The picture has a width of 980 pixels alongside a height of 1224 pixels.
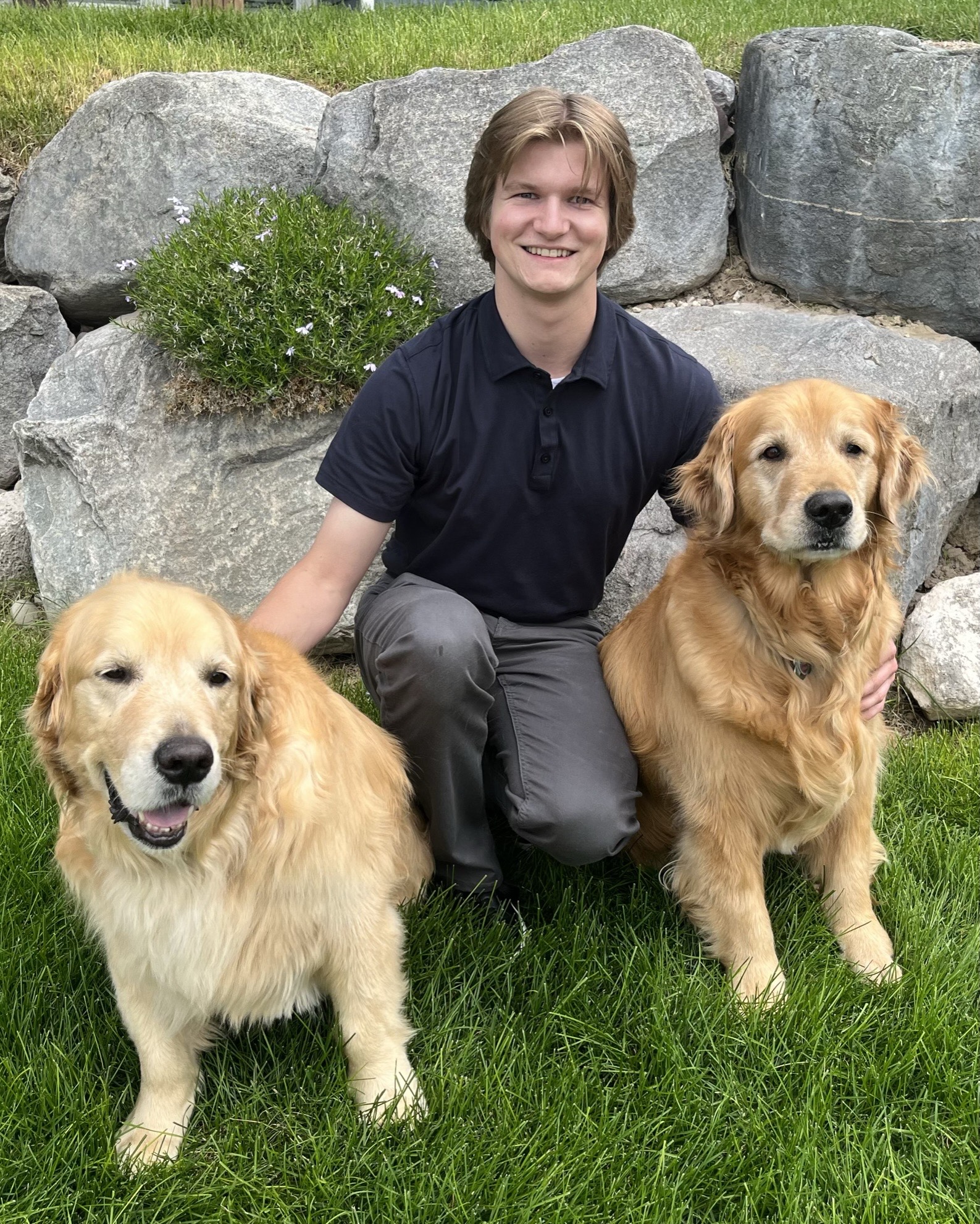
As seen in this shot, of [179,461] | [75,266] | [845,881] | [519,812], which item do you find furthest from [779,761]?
[75,266]

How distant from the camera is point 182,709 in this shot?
1783mm

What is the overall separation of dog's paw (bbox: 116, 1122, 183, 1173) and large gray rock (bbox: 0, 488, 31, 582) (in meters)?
2.91

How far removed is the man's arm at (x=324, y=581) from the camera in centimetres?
258

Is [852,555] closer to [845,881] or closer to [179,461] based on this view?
[845,881]

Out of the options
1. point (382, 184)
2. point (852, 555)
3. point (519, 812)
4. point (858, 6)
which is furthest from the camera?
point (858, 6)

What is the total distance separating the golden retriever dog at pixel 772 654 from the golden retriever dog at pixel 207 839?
2.61 ft

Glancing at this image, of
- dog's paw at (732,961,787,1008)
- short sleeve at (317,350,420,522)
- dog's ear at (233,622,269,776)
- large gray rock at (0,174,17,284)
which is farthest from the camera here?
large gray rock at (0,174,17,284)

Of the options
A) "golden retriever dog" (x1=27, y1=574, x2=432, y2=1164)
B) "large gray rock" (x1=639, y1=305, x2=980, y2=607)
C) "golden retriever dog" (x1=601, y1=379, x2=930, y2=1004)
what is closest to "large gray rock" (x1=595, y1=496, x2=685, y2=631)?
"large gray rock" (x1=639, y1=305, x2=980, y2=607)

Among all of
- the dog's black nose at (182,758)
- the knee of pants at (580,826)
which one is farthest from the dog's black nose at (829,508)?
the dog's black nose at (182,758)

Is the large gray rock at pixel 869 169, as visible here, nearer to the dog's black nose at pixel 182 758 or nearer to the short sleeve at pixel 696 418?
the short sleeve at pixel 696 418

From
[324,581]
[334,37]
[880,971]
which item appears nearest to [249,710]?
[324,581]

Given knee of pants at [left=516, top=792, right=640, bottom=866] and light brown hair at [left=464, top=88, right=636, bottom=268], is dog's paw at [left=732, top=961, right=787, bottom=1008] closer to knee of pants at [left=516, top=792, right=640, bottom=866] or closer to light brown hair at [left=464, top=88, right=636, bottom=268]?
knee of pants at [left=516, top=792, right=640, bottom=866]

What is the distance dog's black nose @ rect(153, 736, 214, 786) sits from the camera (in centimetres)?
173

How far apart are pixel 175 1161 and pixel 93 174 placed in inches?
169
